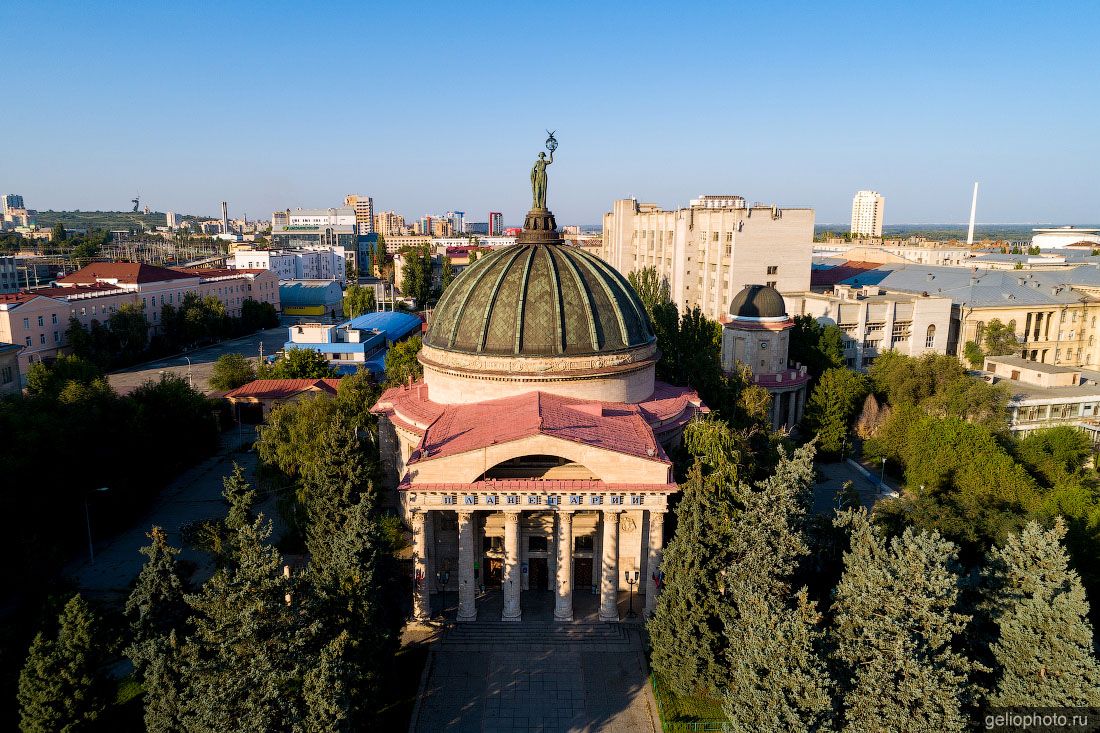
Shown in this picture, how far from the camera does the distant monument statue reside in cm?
4119

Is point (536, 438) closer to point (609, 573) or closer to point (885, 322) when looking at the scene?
point (609, 573)

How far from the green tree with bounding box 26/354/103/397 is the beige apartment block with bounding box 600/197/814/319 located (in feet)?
206

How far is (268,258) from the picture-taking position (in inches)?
5871

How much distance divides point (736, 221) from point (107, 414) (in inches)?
2424

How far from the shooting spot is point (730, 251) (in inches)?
3061

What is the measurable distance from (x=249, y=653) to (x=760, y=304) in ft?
159

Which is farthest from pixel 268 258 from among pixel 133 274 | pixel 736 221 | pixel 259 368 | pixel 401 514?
pixel 401 514

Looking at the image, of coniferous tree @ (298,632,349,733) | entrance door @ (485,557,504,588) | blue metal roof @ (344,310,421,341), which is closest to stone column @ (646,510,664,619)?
entrance door @ (485,557,504,588)

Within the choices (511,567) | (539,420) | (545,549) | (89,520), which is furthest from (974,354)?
(89,520)

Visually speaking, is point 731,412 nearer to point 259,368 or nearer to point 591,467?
point 591,467

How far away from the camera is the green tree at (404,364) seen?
181 feet

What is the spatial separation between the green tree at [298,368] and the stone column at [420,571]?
144 feet

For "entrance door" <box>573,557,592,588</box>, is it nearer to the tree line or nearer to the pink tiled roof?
the pink tiled roof

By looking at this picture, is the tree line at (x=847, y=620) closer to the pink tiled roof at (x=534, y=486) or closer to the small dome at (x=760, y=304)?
the pink tiled roof at (x=534, y=486)
